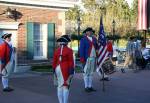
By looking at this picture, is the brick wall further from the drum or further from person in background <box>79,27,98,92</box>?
person in background <box>79,27,98,92</box>

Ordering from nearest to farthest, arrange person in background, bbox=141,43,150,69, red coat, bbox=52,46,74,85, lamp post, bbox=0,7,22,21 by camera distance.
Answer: red coat, bbox=52,46,74,85 → lamp post, bbox=0,7,22,21 → person in background, bbox=141,43,150,69

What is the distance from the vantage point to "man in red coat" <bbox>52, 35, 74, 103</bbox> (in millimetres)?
9023

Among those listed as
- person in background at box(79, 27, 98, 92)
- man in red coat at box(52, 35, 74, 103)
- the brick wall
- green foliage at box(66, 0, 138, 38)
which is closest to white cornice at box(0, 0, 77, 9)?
the brick wall

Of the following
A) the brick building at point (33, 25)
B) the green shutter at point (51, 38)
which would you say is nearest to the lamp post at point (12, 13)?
the brick building at point (33, 25)

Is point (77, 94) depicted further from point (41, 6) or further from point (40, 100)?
point (41, 6)

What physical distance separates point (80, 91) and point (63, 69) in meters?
3.67

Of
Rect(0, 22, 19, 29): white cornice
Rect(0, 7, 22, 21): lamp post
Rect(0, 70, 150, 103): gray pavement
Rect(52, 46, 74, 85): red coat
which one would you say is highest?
Rect(0, 7, 22, 21): lamp post

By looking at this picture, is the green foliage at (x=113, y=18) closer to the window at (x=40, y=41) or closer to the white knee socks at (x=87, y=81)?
the window at (x=40, y=41)

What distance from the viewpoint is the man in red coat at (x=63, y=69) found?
902cm

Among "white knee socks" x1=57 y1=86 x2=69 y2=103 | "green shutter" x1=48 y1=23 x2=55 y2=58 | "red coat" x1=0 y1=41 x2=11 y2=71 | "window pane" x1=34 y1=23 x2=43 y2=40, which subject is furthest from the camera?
"green shutter" x1=48 y1=23 x2=55 y2=58

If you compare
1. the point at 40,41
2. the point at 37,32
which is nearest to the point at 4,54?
the point at 37,32

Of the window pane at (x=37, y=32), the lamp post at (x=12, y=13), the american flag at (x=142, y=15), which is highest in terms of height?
the lamp post at (x=12, y=13)

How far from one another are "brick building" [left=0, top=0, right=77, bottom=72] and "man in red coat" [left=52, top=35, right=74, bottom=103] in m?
9.93

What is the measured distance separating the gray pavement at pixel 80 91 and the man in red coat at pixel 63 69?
1.74m
